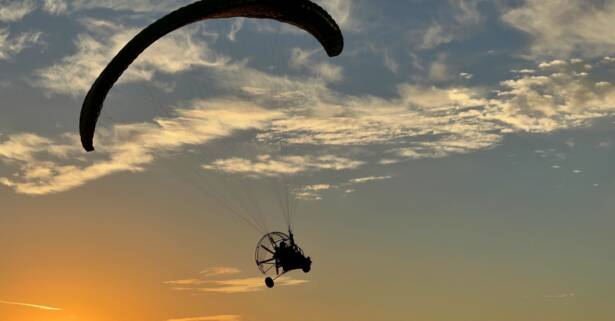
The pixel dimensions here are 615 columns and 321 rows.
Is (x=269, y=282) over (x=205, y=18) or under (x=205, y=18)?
under

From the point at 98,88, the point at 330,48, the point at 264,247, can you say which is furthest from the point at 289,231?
the point at 98,88

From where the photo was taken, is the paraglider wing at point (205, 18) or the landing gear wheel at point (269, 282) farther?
the landing gear wheel at point (269, 282)

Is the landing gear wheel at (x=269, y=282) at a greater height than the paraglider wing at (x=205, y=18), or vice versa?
the paraglider wing at (x=205, y=18)

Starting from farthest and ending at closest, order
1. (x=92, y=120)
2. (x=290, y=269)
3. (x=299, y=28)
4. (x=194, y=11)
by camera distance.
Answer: (x=290, y=269) < (x=299, y=28) < (x=92, y=120) < (x=194, y=11)

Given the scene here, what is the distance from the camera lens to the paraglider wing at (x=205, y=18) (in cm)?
2572

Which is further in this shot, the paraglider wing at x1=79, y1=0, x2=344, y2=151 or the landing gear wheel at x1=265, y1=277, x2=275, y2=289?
the landing gear wheel at x1=265, y1=277, x2=275, y2=289

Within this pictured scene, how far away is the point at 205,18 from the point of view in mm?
26328

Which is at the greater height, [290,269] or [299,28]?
[299,28]

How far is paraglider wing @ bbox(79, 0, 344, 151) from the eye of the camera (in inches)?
1013

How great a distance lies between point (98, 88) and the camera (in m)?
26.9

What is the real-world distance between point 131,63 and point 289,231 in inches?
376

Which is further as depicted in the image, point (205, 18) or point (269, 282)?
point (269, 282)

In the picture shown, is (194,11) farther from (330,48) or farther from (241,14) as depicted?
(330,48)

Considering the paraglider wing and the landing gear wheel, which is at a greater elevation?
the paraglider wing
